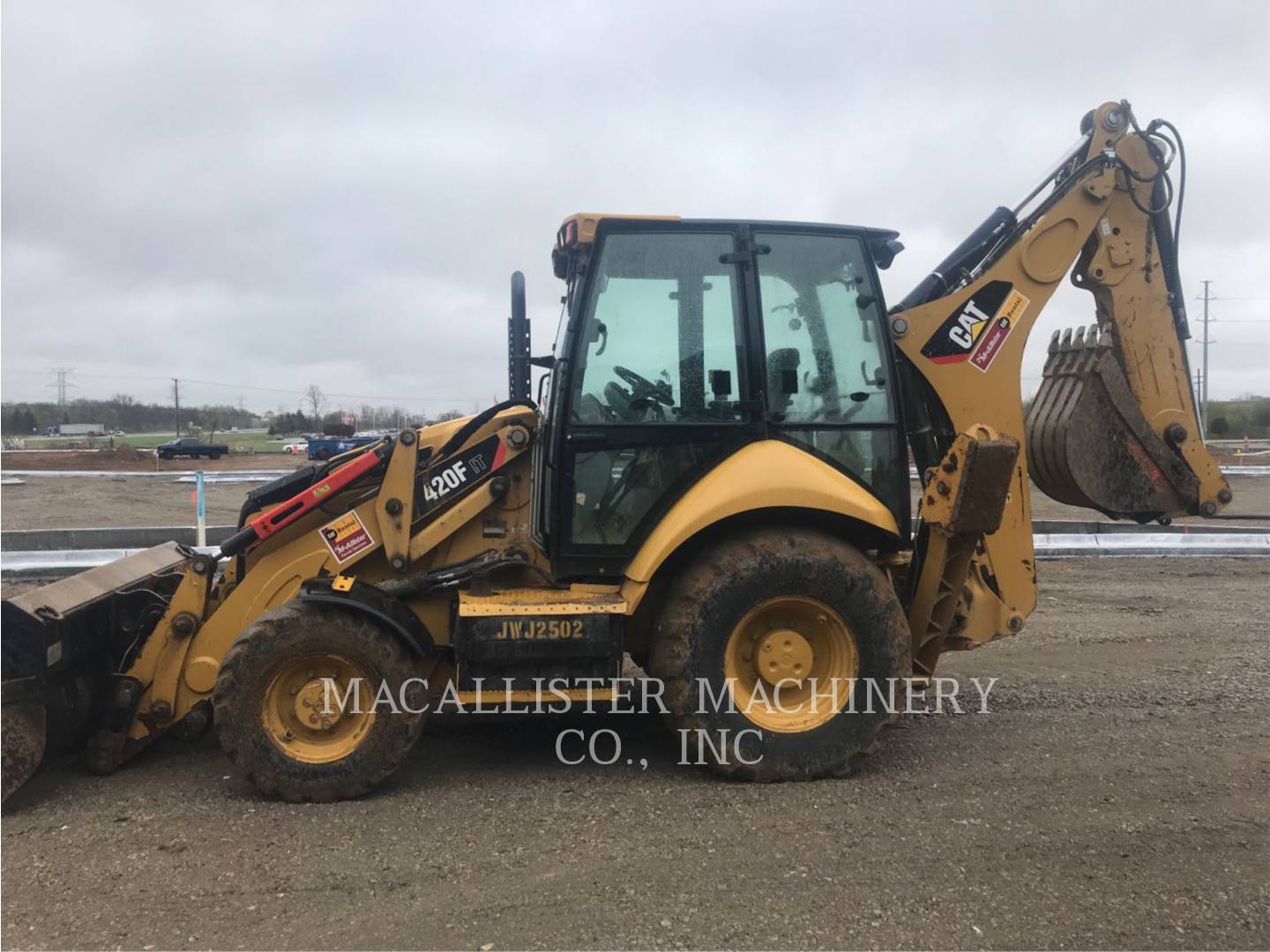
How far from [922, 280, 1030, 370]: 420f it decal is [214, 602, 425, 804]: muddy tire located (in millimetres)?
3021

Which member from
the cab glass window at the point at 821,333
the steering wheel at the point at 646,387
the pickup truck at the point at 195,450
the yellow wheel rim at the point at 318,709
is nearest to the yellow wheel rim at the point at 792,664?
the cab glass window at the point at 821,333

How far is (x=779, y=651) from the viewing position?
161 inches

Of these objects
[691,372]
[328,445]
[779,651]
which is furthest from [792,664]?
[328,445]

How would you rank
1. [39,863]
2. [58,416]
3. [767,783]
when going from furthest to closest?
[58,416]
[767,783]
[39,863]

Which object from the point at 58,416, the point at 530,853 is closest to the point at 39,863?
the point at 530,853

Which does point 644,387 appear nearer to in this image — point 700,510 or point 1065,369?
point 700,510

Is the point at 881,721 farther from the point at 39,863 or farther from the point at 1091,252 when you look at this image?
the point at 39,863

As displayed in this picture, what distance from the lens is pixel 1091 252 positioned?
15.1ft

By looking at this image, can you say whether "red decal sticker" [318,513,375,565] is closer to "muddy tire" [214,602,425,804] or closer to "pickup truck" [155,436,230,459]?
"muddy tire" [214,602,425,804]

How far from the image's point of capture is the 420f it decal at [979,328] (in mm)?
4402

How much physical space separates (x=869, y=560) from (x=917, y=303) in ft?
4.52

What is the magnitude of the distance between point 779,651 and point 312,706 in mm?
2144

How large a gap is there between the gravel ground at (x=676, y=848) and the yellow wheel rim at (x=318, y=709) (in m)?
0.28

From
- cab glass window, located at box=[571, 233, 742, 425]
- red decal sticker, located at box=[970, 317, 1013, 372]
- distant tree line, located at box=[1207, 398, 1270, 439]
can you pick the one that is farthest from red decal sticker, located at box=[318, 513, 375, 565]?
distant tree line, located at box=[1207, 398, 1270, 439]
